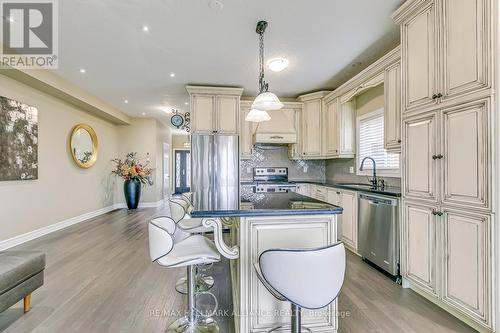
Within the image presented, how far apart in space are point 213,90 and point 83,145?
3.52 metres

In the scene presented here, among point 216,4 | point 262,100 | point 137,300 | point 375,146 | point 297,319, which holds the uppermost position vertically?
point 216,4

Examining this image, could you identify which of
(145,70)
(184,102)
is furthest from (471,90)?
(184,102)

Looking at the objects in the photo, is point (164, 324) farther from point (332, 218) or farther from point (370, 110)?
point (370, 110)

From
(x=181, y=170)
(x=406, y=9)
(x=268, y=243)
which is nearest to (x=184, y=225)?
(x=268, y=243)

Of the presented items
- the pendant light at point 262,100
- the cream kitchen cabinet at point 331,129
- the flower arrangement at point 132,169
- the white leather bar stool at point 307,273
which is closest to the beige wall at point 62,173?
the flower arrangement at point 132,169

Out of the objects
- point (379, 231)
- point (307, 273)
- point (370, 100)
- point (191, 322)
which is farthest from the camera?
point (370, 100)

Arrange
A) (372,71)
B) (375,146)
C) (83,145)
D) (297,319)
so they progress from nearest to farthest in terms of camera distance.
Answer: (297,319)
(372,71)
(375,146)
(83,145)

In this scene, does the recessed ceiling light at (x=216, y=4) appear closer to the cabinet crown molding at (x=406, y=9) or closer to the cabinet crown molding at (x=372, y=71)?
the cabinet crown molding at (x=406, y=9)

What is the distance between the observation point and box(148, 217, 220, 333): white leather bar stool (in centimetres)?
154

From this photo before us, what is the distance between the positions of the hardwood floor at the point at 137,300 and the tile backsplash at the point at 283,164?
2396 mm

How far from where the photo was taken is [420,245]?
2242 millimetres

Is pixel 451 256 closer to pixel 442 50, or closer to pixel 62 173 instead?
pixel 442 50

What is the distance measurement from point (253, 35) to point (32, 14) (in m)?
2.37

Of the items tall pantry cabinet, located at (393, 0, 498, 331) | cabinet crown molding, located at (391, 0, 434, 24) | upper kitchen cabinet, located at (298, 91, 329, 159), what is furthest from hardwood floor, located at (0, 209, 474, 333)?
cabinet crown molding, located at (391, 0, 434, 24)
